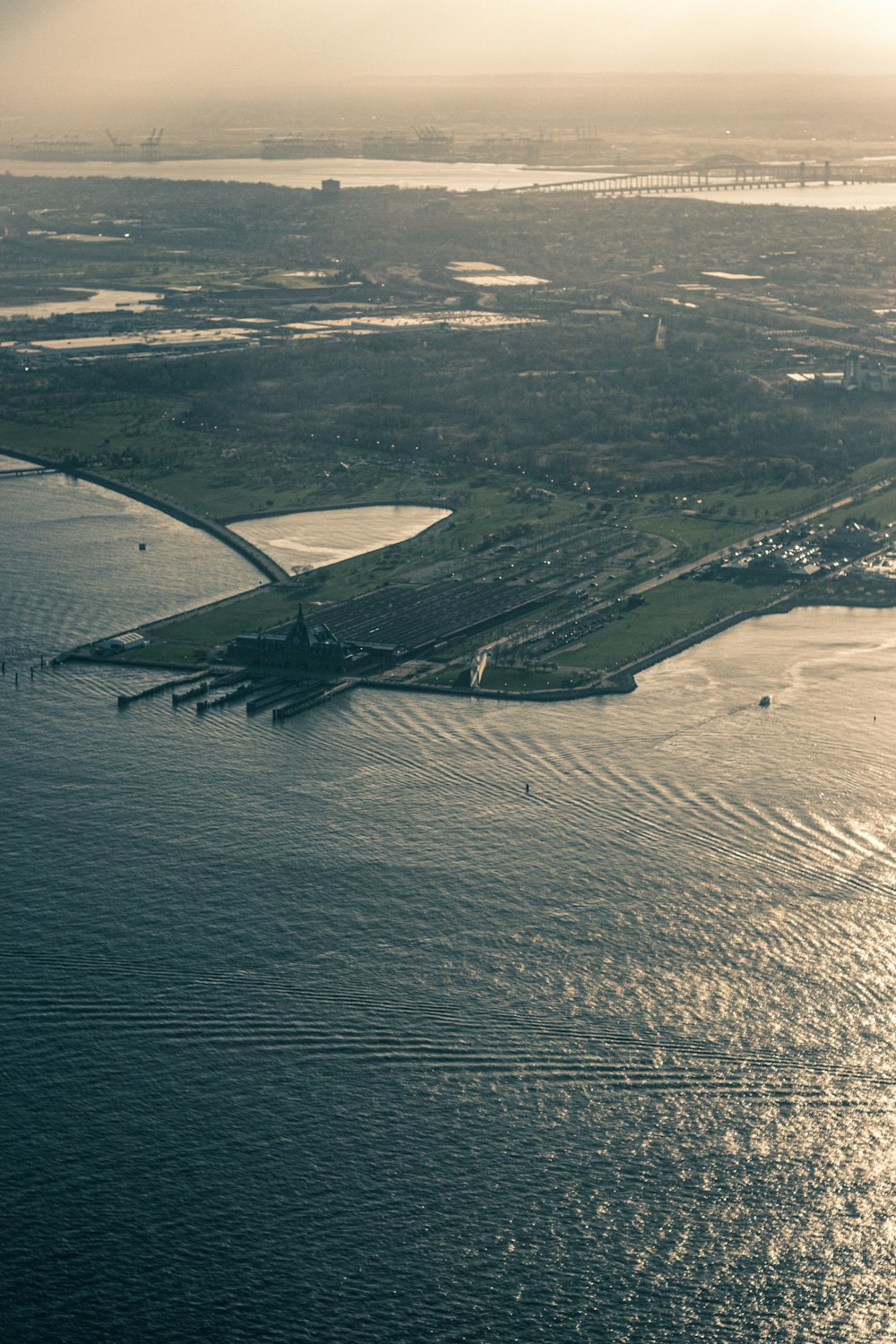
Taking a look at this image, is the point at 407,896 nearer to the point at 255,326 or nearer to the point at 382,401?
the point at 382,401

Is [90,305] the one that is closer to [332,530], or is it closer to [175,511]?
[175,511]

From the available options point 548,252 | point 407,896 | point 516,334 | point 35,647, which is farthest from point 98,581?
point 548,252

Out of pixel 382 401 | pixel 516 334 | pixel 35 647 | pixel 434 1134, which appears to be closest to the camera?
pixel 434 1134

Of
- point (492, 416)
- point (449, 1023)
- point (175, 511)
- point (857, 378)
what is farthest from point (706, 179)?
point (449, 1023)

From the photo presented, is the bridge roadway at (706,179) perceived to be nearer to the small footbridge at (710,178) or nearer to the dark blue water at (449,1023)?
the small footbridge at (710,178)

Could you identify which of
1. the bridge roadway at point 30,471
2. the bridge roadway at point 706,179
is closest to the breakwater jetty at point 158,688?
the bridge roadway at point 30,471

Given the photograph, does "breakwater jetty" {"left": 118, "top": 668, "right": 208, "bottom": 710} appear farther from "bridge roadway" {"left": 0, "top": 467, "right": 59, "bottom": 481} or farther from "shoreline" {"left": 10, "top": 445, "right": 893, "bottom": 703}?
"bridge roadway" {"left": 0, "top": 467, "right": 59, "bottom": 481}
